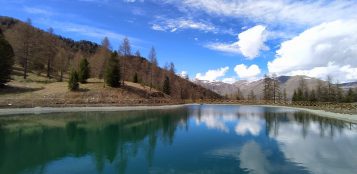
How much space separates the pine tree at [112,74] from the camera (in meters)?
74.1

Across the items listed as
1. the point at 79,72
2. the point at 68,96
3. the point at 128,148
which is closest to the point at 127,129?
the point at 128,148

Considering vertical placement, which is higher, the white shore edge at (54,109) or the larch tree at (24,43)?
the larch tree at (24,43)

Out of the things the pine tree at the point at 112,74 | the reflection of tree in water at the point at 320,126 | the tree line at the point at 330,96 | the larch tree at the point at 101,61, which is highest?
the larch tree at the point at 101,61

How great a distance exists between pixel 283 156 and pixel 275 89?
369 feet

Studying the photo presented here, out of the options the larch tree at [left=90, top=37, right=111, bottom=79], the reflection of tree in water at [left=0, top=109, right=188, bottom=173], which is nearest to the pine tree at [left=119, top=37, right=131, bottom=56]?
the larch tree at [left=90, top=37, right=111, bottom=79]

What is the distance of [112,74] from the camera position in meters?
74.6

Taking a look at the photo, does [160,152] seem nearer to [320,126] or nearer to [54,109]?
[320,126]

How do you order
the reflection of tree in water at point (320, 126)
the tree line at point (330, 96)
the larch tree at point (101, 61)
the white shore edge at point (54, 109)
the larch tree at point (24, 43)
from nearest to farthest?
the reflection of tree in water at point (320, 126) < the white shore edge at point (54, 109) < the larch tree at point (24, 43) < the larch tree at point (101, 61) < the tree line at point (330, 96)

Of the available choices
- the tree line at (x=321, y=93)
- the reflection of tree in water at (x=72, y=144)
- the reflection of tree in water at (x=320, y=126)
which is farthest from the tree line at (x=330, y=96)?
the reflection of tree in water at (x=72, y=144)

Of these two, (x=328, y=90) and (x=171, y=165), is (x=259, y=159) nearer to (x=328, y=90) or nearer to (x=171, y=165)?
(x=171, y=165)

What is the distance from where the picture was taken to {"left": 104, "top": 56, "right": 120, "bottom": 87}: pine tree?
2916 inches

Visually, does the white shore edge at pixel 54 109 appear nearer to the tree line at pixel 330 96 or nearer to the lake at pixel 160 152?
the lake at pixel 160 152

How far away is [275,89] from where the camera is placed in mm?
128250

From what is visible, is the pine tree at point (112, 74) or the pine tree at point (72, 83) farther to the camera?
the pine tree at point (112, 74)
